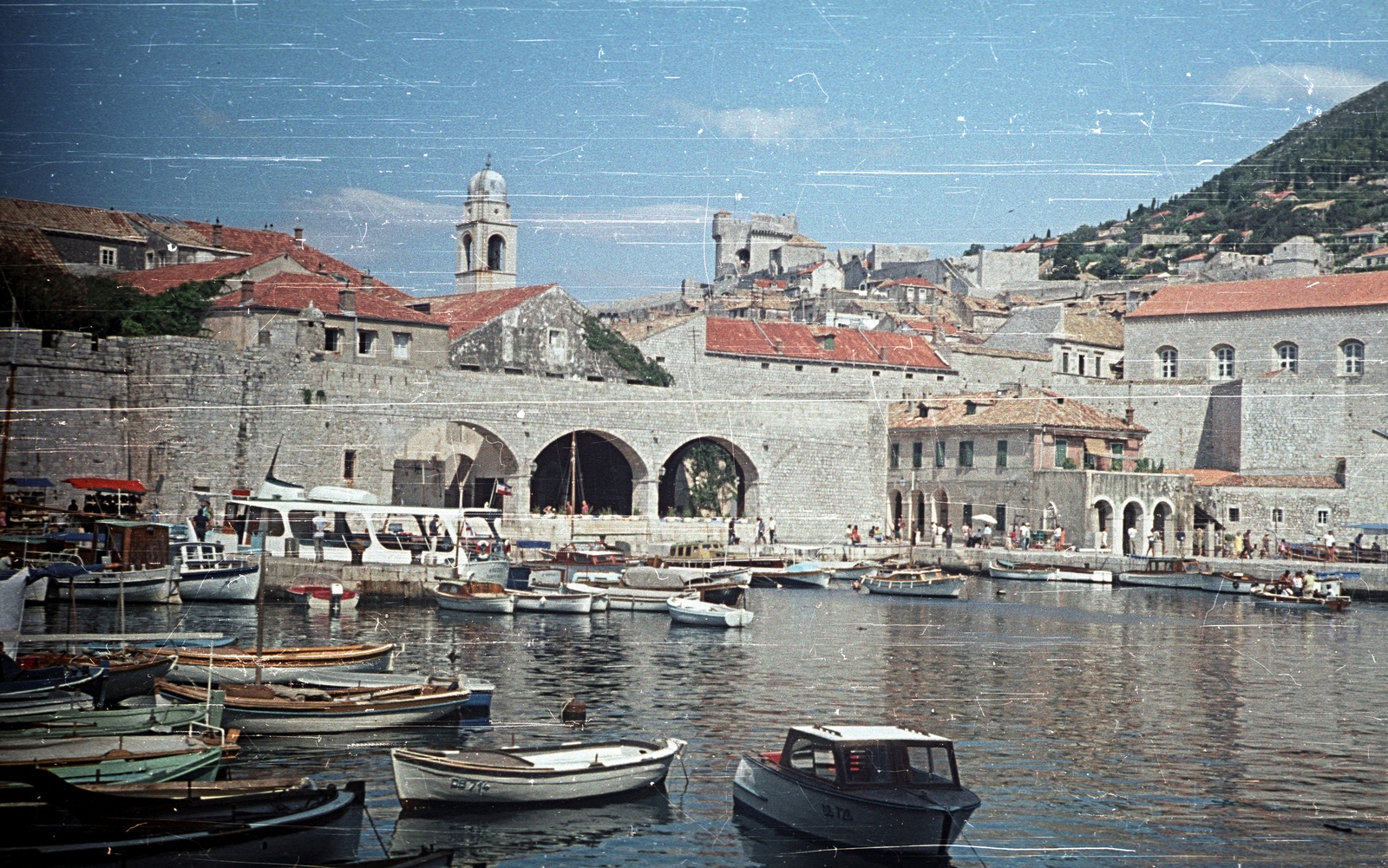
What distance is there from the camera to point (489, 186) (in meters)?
41.9

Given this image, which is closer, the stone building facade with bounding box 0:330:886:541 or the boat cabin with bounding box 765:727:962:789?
the boat cabin with bounding box 765:727:962:789

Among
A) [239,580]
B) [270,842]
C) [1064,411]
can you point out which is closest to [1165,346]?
[1064,411]

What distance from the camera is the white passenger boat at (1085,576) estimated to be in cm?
3412

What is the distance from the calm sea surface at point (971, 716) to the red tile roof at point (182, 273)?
32.7 feet

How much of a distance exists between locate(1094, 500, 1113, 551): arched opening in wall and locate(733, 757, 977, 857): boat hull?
29.0 m

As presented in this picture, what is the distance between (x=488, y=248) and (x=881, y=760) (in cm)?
3259

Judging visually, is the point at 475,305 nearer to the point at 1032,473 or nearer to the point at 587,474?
the point at 587,474

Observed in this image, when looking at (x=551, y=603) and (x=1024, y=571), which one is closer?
(x=551, y=603)

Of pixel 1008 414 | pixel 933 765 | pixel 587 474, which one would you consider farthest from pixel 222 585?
pixel 1008 414

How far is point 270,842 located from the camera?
798 centimetres

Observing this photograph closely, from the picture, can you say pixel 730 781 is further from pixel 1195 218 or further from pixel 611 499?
pixel 1195 218

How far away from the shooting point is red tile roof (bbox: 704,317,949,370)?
140 feet

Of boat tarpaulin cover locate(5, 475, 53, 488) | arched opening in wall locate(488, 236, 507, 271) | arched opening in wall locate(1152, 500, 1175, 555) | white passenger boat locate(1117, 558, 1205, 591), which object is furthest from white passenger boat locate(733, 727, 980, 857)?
arched opening in wall locate(488, 236, 507, 271)

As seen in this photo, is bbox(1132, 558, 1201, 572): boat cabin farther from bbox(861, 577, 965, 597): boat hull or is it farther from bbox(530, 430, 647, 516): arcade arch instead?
bbox(530, 430, 647, 516): arcade arch
